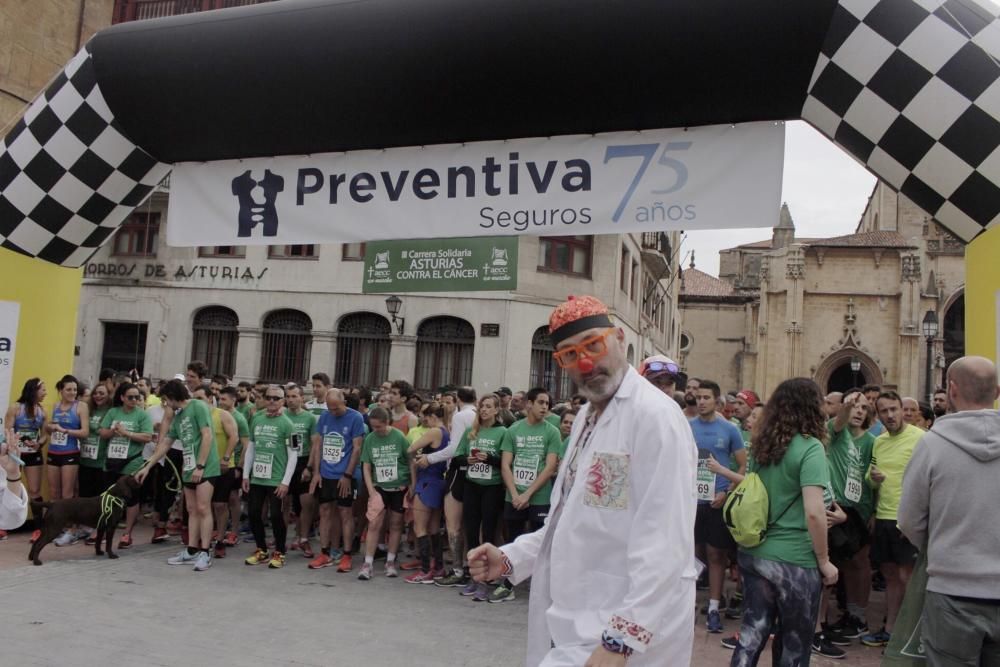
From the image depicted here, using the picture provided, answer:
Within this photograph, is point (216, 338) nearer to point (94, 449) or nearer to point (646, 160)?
point (94, 449)

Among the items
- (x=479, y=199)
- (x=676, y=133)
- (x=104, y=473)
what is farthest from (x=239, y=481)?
(x=676, y=133)

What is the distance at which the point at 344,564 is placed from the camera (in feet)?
27.4

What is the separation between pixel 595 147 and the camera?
19.1 ft

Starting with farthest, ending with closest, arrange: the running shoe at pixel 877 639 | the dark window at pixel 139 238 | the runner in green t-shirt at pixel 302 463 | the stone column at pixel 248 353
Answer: the dark window at pixel 139 238 → the stone column at pixel 248 353 → the runner in green t-shirt at pixel 302 463 → the running shoe at pixel 877 639

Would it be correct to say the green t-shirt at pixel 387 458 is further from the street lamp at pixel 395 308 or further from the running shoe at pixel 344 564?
the street lamp at pixel 395 308

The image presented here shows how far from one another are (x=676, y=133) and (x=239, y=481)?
22.5ft

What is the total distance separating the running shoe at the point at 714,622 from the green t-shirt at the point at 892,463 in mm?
1598

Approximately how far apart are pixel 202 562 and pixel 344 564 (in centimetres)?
144

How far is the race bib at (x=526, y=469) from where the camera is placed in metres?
7.77

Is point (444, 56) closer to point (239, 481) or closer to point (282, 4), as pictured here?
point (282, 4)

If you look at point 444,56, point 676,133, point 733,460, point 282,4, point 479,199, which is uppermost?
point 282,4

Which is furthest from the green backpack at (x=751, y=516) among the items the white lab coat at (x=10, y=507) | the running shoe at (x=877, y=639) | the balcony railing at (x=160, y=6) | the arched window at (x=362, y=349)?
the balcony railing at (x=160, y=6)

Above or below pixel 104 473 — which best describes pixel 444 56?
above

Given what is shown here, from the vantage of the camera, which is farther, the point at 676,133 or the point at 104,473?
the point at 104,473
